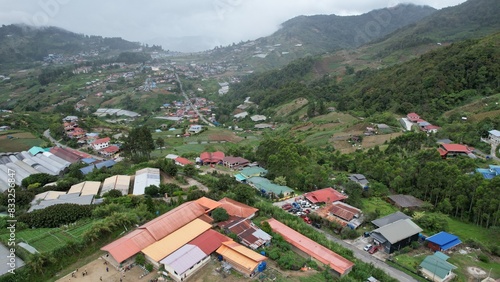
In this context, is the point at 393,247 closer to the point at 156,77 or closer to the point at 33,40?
the point at 156,77

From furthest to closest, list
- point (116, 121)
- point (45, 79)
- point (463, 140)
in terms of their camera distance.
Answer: point (45, 79) → point (116, 121) → point (463, 140)

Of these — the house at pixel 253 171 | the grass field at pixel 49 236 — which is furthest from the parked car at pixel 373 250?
the grass field at pixel 49 236

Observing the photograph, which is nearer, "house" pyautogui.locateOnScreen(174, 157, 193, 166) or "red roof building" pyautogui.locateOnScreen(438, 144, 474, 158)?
"red roof building" pyautogui.locateOnScreen(438, 144, 474, 158)

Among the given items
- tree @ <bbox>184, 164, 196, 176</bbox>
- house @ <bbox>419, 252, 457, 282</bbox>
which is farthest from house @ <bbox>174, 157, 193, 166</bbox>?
house @ <bbox>419, 252, 457, 282</bbox>

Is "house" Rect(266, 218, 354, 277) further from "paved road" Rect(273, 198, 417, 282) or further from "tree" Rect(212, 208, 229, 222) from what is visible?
"tree" Rect(212, 208, 229, 222)

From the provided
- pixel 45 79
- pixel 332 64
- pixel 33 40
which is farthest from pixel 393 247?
pixel 33 40

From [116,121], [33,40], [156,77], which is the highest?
[33,40]
